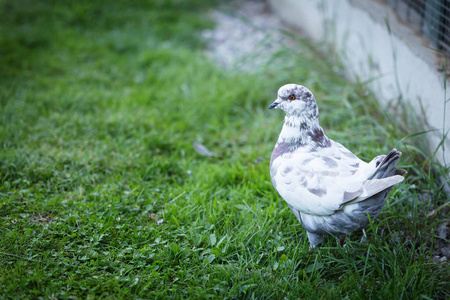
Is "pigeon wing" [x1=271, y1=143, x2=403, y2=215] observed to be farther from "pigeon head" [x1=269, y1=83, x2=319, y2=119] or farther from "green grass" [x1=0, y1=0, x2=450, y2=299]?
"green grass" [x1=0, y1=0, x2=450, y2=299]

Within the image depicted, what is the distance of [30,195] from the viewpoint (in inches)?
108

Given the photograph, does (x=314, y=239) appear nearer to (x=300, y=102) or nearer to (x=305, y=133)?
(x=305, y=133)

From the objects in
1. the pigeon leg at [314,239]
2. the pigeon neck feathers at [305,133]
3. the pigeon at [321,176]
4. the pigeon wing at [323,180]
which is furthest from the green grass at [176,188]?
the pigeon neck feathers at [305,133]

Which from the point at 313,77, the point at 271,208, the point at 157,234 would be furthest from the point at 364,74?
the point at 157,234

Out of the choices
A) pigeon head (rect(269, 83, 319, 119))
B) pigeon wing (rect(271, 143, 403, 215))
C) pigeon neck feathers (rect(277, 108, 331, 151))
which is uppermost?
pigeon head (rect(269, 83, 319, 119))

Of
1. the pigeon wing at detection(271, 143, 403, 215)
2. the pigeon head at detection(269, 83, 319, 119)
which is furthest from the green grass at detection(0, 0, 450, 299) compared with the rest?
the pigeon head at detection(269, 83, 319, 119)

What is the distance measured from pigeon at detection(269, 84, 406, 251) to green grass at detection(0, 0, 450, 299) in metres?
0.21

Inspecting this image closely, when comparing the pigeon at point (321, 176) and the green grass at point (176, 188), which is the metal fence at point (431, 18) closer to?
the green grass at point (176, 188)

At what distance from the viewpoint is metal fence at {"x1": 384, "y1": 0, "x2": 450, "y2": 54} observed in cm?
298

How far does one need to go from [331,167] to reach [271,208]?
64 cm

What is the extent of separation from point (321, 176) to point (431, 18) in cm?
199

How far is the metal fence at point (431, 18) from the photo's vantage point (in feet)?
9.78

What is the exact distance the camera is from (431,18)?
10.4 feet

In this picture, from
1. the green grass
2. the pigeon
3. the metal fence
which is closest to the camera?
the pigeon
